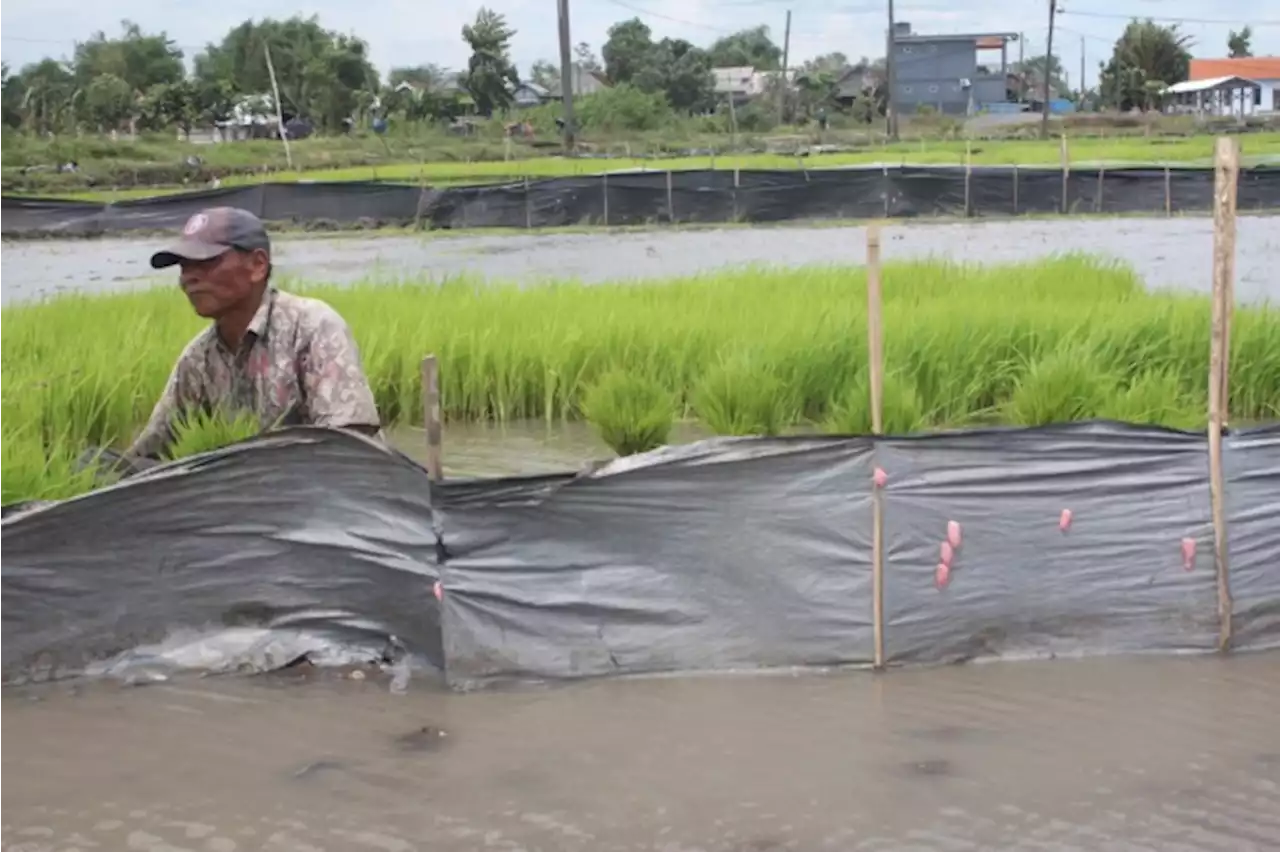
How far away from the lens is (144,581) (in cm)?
312

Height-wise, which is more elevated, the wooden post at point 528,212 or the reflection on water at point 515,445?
the wooden post at point 528,212

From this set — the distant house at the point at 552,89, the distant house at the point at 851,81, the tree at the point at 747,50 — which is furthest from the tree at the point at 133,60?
the tree at the point at 747,50

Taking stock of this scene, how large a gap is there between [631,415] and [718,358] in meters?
1.12

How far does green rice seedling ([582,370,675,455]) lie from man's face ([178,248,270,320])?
1.53 m

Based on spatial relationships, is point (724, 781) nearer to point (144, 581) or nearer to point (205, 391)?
point (144, 581)

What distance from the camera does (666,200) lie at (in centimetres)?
1798

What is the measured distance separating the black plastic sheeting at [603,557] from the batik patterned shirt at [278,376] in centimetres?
26

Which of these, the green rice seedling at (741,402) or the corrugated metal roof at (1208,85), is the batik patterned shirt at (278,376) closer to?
the green rice seedling at (741,402)

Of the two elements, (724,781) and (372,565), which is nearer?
(724,781)

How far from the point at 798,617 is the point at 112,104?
35898mm

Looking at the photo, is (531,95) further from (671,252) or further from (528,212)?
(671,252)

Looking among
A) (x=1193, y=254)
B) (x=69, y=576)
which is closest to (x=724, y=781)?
(x=69, y=576)

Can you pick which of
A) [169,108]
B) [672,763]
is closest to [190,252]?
[672,763]

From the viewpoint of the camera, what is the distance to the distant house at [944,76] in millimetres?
58344
